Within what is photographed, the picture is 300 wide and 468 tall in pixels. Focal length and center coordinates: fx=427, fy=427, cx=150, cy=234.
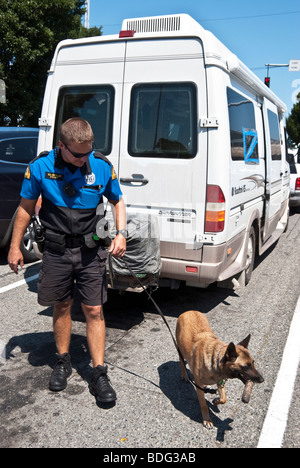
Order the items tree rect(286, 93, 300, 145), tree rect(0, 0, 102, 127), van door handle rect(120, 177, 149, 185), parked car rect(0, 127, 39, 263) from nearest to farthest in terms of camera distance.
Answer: van door handle rect(120, 177, 149, 185) < parked car rect(0, 127, 39, 263) < tree rect(0, 0, 102, 127) < tree rect(286, 93, 300, 145)

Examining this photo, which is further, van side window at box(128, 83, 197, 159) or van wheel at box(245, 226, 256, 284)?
van wheel at box(245, 226, 256, 284)

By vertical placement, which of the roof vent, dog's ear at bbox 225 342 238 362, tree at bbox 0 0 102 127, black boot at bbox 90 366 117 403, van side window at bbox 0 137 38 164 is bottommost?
black boot at bbox 90 366 117 403

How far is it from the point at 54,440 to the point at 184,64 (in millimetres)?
3305

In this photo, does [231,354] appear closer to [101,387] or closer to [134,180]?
[101,387]

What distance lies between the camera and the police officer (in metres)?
3.02

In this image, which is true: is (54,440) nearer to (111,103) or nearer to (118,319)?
(118,319)

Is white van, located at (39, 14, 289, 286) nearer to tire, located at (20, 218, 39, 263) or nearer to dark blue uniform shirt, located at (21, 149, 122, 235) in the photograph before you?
dark blue uniform shirt, located at (21, 149, 122, 235)

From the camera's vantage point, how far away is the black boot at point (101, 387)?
3.01 metres

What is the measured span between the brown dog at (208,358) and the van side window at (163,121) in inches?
67.5

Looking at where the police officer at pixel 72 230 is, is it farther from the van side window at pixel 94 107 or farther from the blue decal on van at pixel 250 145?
the blue decal on van at pixel 250 145

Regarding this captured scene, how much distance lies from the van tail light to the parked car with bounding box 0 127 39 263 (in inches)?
120

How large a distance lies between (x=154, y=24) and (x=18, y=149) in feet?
10.1

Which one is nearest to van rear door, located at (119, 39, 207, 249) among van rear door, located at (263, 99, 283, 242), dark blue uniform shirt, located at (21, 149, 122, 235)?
dark blue uniform shirt, located at (21, 149, 122, 235)
